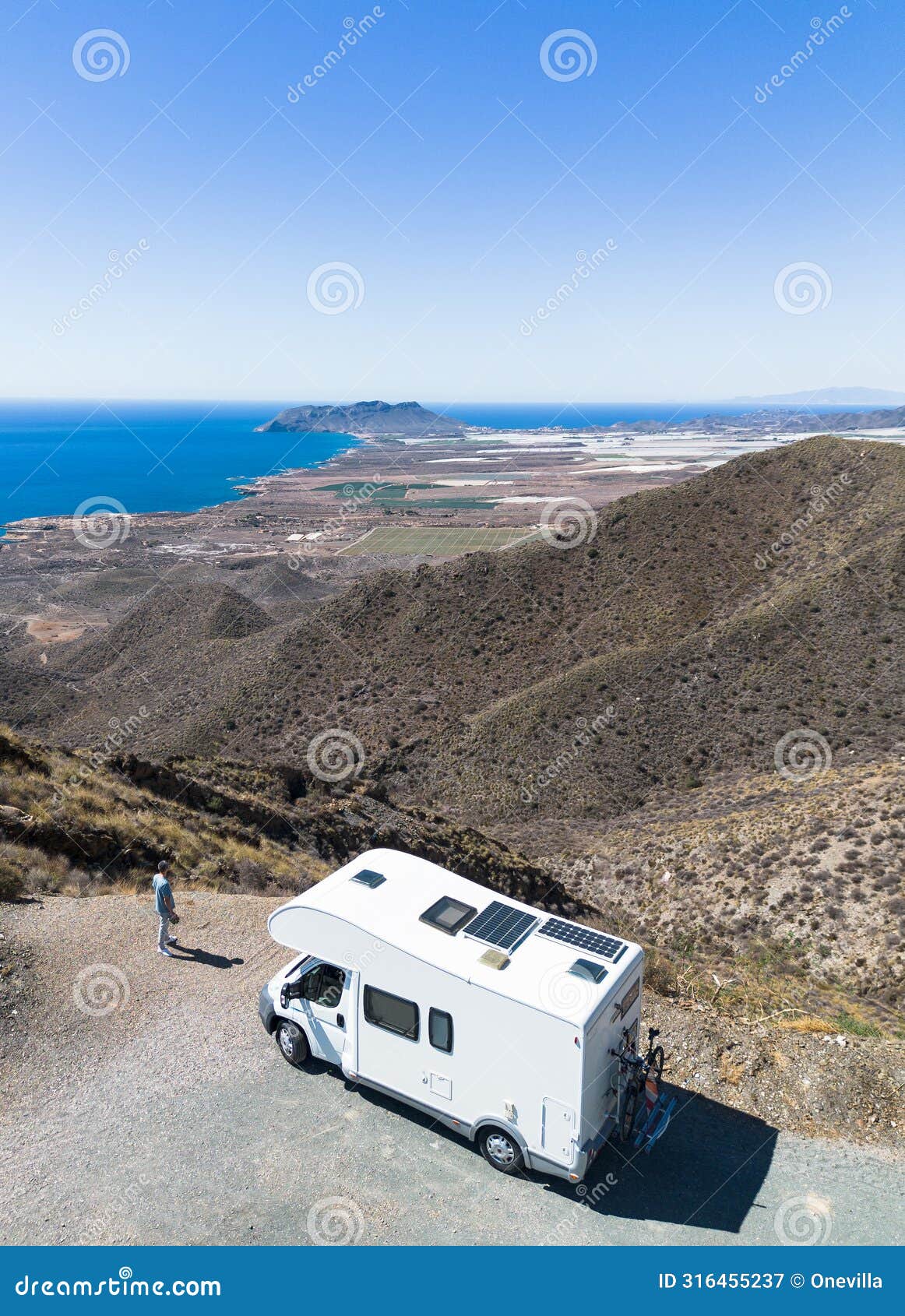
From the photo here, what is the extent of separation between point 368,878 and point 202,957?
4548 millimetres

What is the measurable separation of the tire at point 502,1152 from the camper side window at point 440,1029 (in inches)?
40.8

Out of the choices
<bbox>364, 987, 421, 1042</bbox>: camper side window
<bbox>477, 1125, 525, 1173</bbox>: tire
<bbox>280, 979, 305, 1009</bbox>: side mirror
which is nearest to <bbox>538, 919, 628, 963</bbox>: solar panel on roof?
<bbox>364, 987, 421, 1042</bbox>: camper side window

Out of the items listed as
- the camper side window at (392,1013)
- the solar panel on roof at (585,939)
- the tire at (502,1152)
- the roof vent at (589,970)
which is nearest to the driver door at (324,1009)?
the camper side window at (392,1013)

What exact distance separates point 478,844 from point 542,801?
1023 centimetres

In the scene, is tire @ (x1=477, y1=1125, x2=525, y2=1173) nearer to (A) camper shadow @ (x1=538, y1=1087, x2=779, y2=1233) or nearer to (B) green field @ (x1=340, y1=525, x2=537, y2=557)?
(A) camper shadow @ (x1=538, y1=1087, x2=779, y2=1233)

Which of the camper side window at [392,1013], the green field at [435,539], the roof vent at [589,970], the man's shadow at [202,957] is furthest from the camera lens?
the green field at [435,539]

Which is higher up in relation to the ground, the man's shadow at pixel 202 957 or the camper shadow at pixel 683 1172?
the man's shadow at pixel 202 957

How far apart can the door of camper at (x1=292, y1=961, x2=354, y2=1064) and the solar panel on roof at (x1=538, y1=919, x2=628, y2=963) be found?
2.71m

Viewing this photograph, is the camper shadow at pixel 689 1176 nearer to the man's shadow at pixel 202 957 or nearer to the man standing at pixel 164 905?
the man's shadow at pixel 202 957

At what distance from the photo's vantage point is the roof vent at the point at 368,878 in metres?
9.99

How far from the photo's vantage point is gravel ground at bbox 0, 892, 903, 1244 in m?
7.88

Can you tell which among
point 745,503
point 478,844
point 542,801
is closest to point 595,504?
point 745,503

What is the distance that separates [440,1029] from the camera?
28.1ft

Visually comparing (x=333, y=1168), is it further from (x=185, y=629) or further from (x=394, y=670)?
(x=185, y=629)
